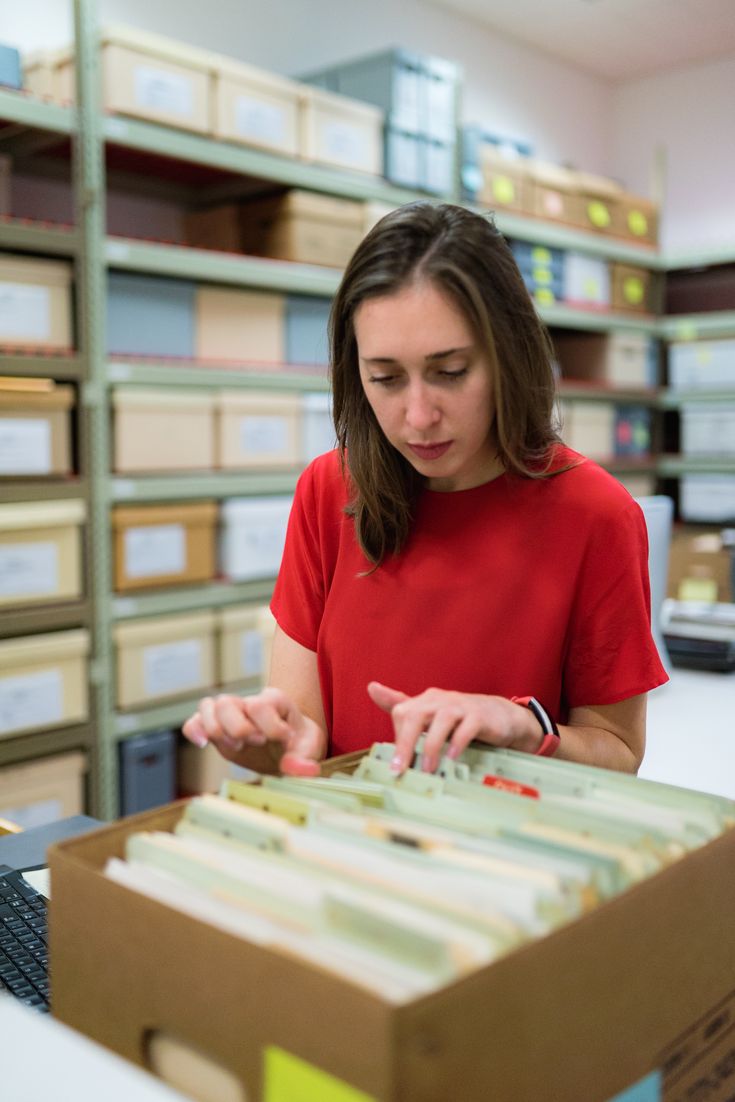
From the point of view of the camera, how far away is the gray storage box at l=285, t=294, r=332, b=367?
323 centimetres

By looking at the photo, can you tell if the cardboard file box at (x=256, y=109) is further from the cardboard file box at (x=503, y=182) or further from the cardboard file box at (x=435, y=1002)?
the cardboard file box at (x=435, y=1002)

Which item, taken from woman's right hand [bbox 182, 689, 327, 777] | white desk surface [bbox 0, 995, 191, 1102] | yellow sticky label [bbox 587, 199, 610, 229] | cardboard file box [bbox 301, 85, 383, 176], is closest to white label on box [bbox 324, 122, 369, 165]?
cardboard file box [bbox 301, 85, 383, 176]

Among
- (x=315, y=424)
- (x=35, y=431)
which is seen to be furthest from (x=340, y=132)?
(x=35, y=431)

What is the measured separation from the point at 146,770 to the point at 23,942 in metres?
2.05

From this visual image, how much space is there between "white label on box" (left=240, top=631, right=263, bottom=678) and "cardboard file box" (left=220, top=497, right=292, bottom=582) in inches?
7.1

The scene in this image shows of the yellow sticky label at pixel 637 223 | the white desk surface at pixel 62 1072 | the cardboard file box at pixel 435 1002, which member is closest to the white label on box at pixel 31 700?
the cardboard file box at pixel 435 1002

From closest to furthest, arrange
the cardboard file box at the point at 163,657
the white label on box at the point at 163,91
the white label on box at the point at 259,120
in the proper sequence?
the white label on box at the point at 163,91 → the cardboard file box at the point at 163,657 → the white label on box at the point at 259,120

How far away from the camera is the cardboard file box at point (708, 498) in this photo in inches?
183

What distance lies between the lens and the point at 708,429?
185 inches

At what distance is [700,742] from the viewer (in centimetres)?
210

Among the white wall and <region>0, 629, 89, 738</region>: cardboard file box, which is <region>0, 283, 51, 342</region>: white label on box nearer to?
<region>0, 629, 89, 738</region>: cardboard file box

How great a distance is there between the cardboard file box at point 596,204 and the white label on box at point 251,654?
2348 millimetres

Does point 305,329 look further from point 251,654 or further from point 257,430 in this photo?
point 251,654

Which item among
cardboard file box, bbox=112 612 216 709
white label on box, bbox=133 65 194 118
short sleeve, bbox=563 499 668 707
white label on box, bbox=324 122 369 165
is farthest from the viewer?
white label on box, bbox=324 122 369 165
